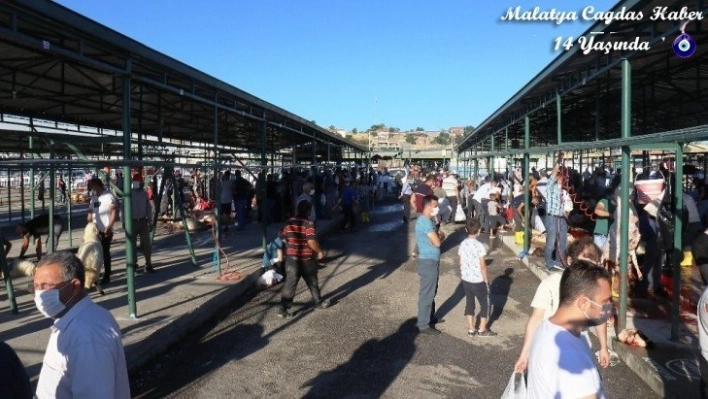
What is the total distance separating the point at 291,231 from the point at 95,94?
18.5 ft

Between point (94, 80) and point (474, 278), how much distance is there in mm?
7568

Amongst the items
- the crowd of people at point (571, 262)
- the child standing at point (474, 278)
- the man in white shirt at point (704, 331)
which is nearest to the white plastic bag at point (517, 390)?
the crowd of people at point (571, 262)

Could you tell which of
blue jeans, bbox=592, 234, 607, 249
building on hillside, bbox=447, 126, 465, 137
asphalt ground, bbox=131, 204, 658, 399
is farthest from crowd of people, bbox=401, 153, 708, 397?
building on hillside, bbox=447, 126, 465, 137

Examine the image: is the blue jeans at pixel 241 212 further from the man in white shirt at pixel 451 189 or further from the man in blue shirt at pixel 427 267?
the man in blue shirt at pixel 427 267

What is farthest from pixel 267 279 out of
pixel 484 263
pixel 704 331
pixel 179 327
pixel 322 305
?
pixel 704 331

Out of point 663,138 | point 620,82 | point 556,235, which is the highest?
point 620,82

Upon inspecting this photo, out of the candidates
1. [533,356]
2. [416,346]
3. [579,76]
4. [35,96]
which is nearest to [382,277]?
[416,346]

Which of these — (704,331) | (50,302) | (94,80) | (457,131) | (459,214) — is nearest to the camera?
(50,302)

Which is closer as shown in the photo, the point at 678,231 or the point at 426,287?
the point at 678,231

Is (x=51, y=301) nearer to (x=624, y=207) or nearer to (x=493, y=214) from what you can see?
(x=624, y=207)

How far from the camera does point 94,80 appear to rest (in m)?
10.1

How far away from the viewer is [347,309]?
840 centimetres

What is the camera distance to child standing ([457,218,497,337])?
6957mm

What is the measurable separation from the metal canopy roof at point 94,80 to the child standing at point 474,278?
472cm
